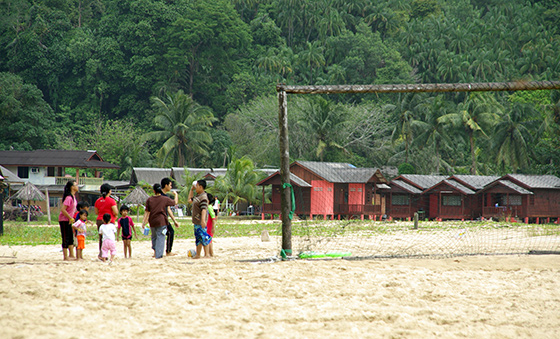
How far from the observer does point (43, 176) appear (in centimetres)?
4497

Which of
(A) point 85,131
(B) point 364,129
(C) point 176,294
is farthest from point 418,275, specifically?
(A) point 85,131

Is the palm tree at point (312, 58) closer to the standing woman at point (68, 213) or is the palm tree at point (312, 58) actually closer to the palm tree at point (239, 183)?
the palm tree at point (239, 183)

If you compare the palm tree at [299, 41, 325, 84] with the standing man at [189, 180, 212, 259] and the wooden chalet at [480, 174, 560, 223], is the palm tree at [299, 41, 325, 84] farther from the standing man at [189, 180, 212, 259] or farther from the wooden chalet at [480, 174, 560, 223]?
the standing man at [189, 180, 212, 259]

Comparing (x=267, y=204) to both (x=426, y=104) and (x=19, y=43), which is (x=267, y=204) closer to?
(x=426, y=104)

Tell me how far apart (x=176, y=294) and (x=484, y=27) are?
277ft

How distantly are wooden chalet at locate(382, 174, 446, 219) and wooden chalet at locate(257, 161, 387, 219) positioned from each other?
4.23 feet

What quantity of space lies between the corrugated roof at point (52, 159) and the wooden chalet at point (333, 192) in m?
15.1

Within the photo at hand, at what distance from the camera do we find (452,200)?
39.3 metres

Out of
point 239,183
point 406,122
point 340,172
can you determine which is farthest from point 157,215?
point 406,122

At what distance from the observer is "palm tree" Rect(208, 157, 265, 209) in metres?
38.7

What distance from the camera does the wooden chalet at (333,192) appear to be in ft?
125

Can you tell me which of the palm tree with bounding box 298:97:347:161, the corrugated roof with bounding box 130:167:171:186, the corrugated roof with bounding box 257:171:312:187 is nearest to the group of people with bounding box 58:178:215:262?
the corrugated roof with bounding box 257:171:312:187

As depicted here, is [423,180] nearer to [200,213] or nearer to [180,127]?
[180,127]

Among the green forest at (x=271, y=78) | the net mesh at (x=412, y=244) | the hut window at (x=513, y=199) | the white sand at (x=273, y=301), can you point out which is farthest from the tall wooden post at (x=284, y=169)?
the green forest at (x=271, y=78)
